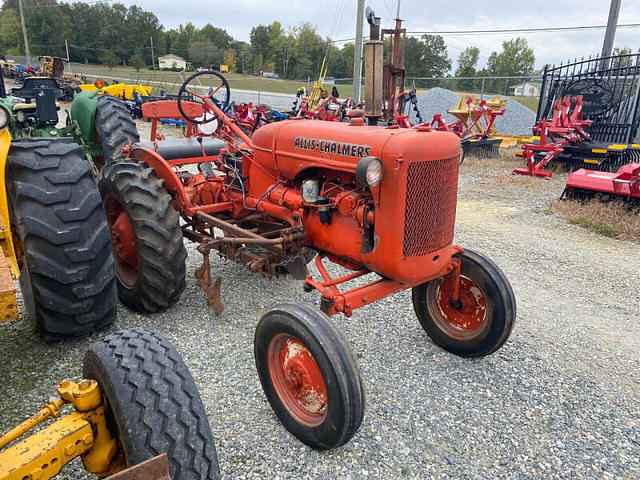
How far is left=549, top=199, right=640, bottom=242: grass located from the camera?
6027 millimetres

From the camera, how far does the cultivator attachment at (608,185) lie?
6355 mm

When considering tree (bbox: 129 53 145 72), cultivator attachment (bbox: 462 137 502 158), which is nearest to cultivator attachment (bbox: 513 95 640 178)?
cultivator attachment (bbox: 462 137 502 158)

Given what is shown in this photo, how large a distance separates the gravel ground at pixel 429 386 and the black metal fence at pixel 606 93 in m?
7.76

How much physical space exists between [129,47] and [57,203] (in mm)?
62316

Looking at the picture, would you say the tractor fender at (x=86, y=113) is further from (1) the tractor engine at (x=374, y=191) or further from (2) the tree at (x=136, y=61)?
(2) the tree at (x=136, y=61)

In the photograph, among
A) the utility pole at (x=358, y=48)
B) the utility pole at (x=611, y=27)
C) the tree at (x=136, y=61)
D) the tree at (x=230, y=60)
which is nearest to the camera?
the utility pole at (x=358, y=48)

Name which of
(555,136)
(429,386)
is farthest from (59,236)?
(555,136)

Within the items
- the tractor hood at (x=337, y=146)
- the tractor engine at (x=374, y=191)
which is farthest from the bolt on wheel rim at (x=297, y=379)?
the tractor hood at (x=337, y=146)

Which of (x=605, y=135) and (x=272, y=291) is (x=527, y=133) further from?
(x=272, y=291)

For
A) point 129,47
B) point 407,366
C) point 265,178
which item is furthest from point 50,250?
point 129,47

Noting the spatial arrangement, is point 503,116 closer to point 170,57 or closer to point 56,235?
point 56,235

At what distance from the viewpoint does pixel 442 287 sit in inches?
129

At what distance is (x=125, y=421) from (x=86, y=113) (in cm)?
620

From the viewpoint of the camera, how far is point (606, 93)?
1108cm
